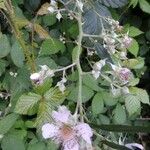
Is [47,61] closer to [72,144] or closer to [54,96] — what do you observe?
[54,96]

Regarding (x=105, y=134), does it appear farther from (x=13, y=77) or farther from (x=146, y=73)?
(x=146, y=73)

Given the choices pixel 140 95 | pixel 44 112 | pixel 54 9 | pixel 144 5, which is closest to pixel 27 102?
pixel 44 112

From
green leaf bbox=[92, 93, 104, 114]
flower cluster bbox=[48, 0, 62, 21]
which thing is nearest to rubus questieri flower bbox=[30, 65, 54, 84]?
flower cluster bbox=[48, 0, 62, 21]

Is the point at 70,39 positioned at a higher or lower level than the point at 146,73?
higher

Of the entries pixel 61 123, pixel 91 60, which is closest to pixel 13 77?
pixel 91 60

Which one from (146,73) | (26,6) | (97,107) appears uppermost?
(26,6)

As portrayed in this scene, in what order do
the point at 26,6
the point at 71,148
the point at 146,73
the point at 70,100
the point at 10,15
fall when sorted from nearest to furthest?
the point at 71,148 → the point at 10,15 → the point at 70,100 → the point at 26,6 → the point at 146,73

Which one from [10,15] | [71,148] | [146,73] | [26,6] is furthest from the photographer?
[146,73]
